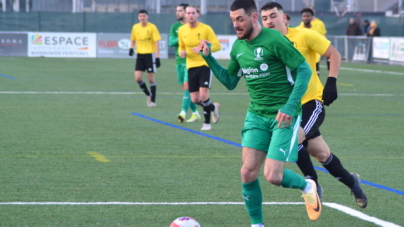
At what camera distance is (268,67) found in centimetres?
545

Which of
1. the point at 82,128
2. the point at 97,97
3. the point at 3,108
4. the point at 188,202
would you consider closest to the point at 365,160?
the point at 188,202

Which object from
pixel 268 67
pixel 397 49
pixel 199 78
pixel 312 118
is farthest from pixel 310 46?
pixel 397 49

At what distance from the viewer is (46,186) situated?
7.07 m

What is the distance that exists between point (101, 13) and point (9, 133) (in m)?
29.5

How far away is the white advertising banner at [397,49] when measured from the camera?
30188 mm

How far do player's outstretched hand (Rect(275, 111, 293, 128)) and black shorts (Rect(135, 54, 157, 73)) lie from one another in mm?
10990

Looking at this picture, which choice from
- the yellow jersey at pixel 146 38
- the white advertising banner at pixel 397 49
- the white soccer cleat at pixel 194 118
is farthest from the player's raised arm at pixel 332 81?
the white advertising banner at pixel 397 49

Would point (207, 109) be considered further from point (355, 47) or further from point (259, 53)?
point (355, 47)

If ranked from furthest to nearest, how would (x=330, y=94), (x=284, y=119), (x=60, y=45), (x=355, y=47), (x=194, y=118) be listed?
1. (x=60, y=45)
2. (x=355, y=47)
3. (x=194, y=118)
4. (x=330, y=94)
5. (x=284, y=119)

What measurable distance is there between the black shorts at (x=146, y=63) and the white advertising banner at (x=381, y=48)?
17581 mm

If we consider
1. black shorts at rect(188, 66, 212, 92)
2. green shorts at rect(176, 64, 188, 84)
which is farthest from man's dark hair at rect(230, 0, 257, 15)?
green shorts at rect(176, 64, 188, 84)

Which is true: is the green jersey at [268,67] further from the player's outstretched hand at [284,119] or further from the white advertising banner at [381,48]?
the white advertising banner at [381,48]

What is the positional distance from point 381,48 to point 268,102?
27715 millimetres

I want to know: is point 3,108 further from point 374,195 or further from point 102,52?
point 102,52
